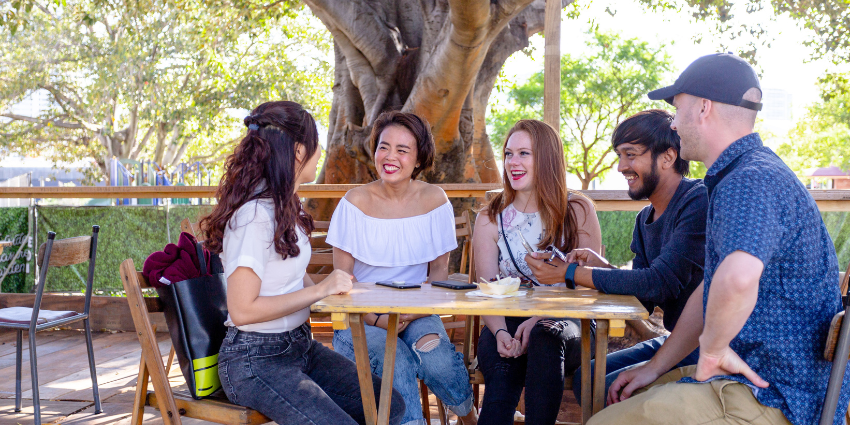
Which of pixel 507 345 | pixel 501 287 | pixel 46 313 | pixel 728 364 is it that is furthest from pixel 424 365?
A: pixel 46 313

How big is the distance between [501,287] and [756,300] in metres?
0.79

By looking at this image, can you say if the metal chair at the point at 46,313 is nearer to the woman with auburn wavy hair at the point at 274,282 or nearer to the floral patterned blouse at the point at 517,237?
the woman with auburn wavy hair at the point at 274,282

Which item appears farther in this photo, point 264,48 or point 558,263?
point 264,48

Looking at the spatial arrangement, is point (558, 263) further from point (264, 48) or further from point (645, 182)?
point (264, 48)

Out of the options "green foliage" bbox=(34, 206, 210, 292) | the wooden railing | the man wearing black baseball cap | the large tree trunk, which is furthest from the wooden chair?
"green foliage" bbox=(34, 206, 210, 292)

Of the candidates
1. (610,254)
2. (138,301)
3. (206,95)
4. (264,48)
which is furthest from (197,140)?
(138,301)

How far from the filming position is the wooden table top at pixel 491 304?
6.09ft

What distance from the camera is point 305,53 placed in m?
18.3

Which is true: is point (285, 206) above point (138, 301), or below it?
above

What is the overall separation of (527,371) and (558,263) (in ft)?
1.28

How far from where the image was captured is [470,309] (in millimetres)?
1909

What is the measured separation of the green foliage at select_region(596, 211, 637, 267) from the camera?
35.6ft

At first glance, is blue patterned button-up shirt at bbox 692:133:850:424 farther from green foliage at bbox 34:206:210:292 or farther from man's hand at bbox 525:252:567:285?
green foliage at bbox 34:206:210:292

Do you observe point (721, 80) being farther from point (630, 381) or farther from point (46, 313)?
point (46, 313)
